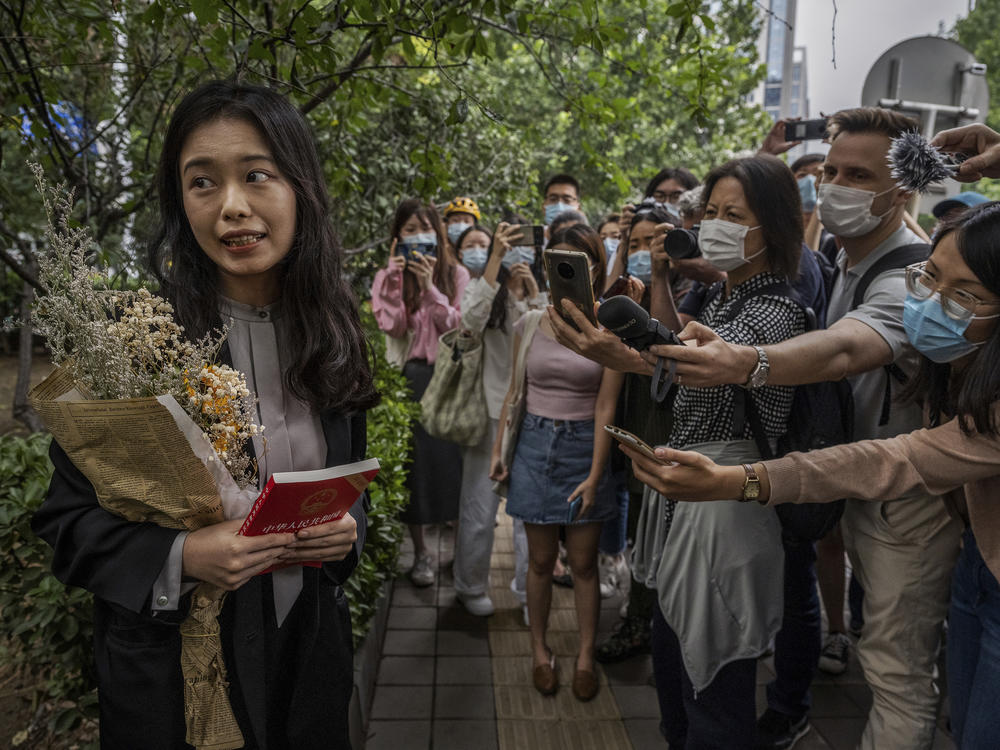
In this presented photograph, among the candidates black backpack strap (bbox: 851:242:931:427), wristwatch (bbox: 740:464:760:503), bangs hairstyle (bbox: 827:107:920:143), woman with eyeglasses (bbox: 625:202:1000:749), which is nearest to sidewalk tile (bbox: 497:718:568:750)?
woman with eyeglasses (bbox: 625:202:1000:749)

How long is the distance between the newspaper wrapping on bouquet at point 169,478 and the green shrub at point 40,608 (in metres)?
0.82

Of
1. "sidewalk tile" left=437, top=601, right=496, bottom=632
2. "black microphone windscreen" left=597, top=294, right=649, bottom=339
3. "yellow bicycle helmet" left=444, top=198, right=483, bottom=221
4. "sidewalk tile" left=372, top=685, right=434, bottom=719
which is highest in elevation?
"yellow bicycle helmet" left=444, top=198, right=483, bottom=221

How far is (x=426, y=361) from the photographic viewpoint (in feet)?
14.8

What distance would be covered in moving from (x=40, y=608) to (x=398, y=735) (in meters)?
1.56

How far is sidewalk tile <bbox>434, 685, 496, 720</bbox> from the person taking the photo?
Answer: 10.0 feet

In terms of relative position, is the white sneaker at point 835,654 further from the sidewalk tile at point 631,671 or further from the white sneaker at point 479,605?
the white sneaker at point 479,605

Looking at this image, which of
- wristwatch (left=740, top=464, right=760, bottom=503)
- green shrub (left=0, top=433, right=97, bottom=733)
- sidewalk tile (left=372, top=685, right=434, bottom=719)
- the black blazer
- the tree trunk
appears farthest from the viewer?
the tree trunk

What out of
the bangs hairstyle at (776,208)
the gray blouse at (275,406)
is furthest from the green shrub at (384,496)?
the bangs hairstyle at (776,208)

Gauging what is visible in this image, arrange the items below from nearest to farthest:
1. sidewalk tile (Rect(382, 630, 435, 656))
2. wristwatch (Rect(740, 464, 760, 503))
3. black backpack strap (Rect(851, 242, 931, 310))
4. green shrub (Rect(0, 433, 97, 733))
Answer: wristwatch (Rect(740, 464, 760, 503)) → green shrub (Rect(0, 433, 97, 733)) → black backpack strap (Rect(851, 242, 931, 310)) → sidewalk tile (Rect(382, 630, 435, 656))

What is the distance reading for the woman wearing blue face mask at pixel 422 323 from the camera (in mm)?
4324

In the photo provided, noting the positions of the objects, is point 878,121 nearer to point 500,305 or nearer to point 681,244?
point 681,244

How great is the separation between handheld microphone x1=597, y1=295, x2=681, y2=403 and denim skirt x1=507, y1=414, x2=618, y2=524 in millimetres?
1366

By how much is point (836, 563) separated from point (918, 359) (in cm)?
Result: 175

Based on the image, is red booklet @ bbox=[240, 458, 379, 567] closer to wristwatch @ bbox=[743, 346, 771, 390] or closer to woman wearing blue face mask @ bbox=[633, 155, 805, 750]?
wristwatch @ bbox=[743, 346, 771, 390]
